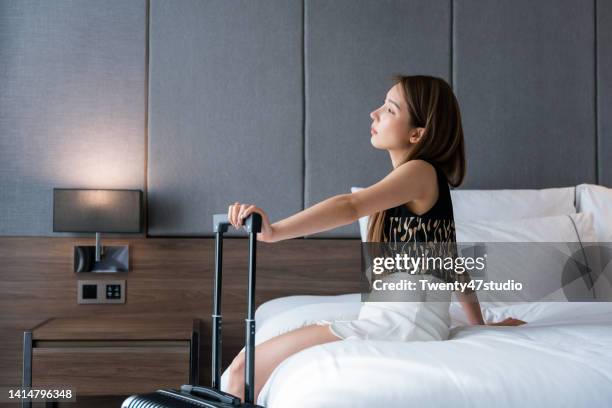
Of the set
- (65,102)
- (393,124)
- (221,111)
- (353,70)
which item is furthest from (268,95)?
(393,124)

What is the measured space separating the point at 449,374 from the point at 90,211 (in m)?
1.81

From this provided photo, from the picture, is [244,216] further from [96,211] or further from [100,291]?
[100,291]

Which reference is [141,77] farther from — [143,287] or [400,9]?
[400,9]

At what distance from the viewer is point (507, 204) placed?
2842mm

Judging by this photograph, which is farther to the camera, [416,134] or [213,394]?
[416,134]

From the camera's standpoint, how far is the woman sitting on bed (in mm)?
1541

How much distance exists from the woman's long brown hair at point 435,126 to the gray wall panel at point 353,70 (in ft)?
3.89

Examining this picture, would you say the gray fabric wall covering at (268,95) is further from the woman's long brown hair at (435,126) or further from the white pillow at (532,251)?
the woman's long brown hair at (435,126)

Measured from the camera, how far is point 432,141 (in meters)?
1.74

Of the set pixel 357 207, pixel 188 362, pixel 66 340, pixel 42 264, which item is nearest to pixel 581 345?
pixel 357 207

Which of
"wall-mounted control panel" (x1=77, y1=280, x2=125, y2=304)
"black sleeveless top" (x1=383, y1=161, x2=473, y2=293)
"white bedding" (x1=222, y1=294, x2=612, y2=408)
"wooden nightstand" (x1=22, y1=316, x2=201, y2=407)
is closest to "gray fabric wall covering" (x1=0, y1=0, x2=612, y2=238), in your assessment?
"wall-mounted control panel" (x1=77, y1=280, x2=125, y2=304)

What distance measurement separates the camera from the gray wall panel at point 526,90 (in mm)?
3070

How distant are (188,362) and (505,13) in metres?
2.16

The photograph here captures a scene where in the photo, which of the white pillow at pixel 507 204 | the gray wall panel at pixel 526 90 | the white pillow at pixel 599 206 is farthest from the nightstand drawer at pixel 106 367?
the white pillow at pixel 599 206
